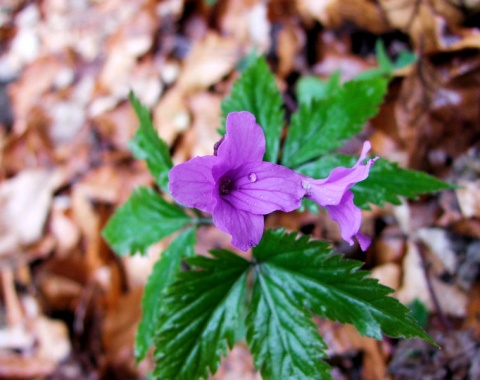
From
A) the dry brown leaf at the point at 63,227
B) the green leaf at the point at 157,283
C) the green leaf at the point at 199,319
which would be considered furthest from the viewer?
the dry brown leaf at the point at 63,227

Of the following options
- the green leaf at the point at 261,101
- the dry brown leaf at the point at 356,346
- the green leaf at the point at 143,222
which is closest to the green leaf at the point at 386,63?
the green leaf at the point at 261,101

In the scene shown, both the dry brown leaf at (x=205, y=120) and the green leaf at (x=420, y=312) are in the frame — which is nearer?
the green leaf at (x=420, y=312)

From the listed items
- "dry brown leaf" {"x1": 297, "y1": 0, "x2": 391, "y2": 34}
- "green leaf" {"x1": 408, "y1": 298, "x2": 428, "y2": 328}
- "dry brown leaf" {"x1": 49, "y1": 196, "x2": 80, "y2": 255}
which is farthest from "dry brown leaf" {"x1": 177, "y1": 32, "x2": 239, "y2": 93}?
"green leaf" {"x1": 408, "y1": 298, "x2": 428, "y2": 328}

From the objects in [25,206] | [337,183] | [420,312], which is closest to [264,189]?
[337,183]

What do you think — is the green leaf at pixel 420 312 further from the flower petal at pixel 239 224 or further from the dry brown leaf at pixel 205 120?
the dry brown leaf at pixel 205 120

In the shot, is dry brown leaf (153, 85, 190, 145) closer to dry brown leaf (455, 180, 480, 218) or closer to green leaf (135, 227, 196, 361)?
green leaf (135, 227, 196, 361)

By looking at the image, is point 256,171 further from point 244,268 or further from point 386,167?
point 386,167

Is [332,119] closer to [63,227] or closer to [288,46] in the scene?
[288,46]
